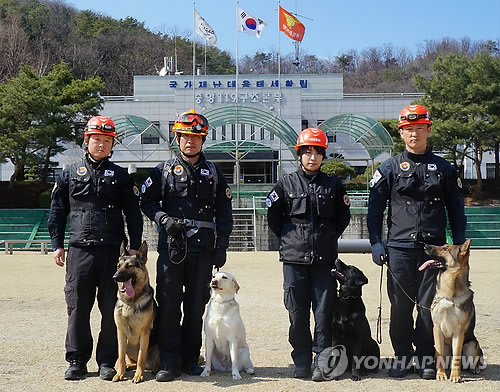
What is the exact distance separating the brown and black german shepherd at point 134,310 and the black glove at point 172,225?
0.94 feet

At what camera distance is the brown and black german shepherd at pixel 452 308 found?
467 centimetres

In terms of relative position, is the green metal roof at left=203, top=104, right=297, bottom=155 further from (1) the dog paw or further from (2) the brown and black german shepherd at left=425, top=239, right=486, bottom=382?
(1) the dog paw

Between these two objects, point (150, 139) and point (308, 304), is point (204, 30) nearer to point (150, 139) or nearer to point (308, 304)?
point (150, 139)

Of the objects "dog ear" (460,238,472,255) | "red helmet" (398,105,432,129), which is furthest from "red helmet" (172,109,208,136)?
"dog ear" (460,238,472,255)

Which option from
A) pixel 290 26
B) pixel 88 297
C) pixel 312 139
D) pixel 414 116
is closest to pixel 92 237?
pixel 88 297

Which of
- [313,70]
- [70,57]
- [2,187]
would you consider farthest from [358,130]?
[313,70]

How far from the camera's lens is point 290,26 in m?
29.0

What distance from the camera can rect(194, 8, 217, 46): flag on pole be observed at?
28.6m

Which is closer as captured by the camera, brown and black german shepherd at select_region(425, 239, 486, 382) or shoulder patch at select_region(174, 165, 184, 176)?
brown and black german shepherd at select_region(425, 239, 486, 382)

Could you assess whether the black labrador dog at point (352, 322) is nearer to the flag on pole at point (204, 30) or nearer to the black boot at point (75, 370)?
the black boot at point (75, 370)

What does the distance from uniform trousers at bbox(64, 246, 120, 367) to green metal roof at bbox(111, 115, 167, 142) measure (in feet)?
69.0

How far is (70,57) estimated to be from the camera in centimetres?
5881

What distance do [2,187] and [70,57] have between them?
32.7 m

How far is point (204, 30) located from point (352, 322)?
84.6 ft
